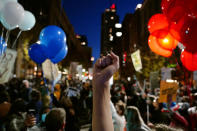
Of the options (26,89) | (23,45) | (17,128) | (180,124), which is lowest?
(180,124)

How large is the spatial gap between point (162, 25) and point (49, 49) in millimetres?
3086

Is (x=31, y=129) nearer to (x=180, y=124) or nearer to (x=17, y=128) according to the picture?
(x=17, y=128)

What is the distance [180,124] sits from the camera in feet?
13.3

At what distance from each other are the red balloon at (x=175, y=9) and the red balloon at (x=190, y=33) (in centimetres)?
12

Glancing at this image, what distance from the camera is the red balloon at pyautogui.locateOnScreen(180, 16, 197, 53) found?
1991 millimetres

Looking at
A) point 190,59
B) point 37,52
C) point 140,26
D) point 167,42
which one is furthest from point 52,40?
point 140,26

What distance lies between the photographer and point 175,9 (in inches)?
85.3

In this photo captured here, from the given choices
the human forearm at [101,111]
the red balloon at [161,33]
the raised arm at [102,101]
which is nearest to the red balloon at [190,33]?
the red balloon at [161,33]

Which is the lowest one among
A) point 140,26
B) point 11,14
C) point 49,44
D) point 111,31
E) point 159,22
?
point 111,31

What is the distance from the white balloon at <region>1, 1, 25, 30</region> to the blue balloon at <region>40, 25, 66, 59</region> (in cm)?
89

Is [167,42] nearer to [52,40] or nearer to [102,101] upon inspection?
[102,101]

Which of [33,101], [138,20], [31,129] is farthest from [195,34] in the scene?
[138,20]

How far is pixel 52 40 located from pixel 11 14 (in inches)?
48.3

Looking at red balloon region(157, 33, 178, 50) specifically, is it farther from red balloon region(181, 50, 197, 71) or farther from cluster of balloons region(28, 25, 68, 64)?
cluster of balloons region(28, 25, 68, 64)
